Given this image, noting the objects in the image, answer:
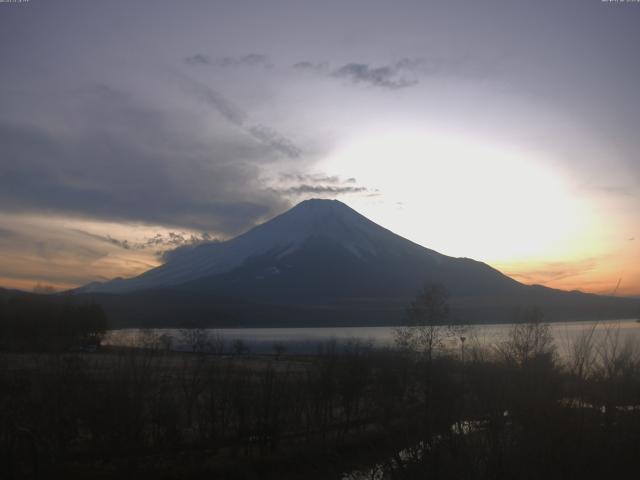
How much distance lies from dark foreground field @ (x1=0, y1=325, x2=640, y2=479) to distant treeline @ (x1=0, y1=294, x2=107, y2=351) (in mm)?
21042

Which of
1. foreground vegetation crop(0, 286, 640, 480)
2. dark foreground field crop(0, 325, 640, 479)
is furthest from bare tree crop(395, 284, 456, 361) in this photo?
dark foreground field crop(0, 325, 640, 479)

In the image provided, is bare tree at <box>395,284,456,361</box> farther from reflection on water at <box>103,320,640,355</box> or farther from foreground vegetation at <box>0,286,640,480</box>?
foreground vegetation at <box>0,286,640,480</box>

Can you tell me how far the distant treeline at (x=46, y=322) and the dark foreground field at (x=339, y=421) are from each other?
2104 cm

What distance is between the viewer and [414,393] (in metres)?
26.5

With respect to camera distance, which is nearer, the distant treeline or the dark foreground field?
the dark foreground field

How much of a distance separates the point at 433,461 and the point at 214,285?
192149 millimetres

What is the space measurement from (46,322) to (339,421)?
3652 cm

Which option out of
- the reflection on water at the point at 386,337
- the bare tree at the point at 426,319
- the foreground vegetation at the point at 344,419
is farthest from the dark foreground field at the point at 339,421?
the bare tree at the point at 426,319

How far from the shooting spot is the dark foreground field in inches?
349

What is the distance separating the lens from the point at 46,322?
166 feet

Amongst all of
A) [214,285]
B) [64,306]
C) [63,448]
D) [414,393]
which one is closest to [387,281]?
[214,285]

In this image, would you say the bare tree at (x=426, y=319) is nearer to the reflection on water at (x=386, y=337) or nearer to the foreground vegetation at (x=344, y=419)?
the reflection on water at (x=386, y=337)

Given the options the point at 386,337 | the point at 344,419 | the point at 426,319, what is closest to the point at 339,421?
the point at 344,419

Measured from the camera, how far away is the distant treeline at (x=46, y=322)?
144 feet
